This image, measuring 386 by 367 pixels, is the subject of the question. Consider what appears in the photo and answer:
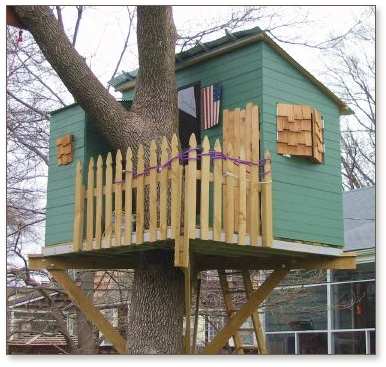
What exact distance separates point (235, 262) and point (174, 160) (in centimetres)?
185

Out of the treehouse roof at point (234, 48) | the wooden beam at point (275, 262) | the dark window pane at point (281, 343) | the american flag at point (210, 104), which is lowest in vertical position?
the dark window pane at point (281, 343)

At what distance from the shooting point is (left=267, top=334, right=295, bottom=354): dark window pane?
336 inches

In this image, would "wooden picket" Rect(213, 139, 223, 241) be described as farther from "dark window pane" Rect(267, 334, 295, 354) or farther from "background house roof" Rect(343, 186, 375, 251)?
"dark window pane" Rect(267, 334, 295, 354)

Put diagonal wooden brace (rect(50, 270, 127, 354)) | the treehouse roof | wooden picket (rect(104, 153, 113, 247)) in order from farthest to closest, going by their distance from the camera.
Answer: diagonal wooden brace (rect(50, 270, 127, 354)) < the treehouse roof < wooden picket (rect(104, 153, 113, 247))

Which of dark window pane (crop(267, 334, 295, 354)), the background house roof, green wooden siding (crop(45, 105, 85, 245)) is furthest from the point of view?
dark window pane (crop(267, 334, 295, 354))

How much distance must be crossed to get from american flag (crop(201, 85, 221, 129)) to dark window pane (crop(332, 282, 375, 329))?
10.3 ft

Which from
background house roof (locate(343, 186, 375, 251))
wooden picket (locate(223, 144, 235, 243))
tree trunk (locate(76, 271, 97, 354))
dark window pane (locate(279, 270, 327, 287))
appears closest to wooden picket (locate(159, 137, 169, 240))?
wooden picket (locate(223, 144, 235, 243))

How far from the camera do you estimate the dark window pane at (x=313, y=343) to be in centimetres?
830

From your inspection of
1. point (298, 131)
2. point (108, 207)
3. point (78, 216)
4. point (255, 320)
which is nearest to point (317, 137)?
point (298, 131)

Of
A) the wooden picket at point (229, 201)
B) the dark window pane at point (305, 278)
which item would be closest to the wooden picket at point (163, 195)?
the wooden picket at point (229, 201)

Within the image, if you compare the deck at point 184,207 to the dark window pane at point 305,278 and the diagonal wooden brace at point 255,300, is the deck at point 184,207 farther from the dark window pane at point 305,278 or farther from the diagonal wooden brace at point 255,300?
the dark window pane at point 305,278

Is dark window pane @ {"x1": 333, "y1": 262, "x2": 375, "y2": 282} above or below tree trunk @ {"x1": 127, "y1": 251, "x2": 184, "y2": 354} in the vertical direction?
above

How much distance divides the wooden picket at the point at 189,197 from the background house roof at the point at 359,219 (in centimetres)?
347

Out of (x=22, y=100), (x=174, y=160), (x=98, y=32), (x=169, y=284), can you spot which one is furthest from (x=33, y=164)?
(x=174, y=160)
